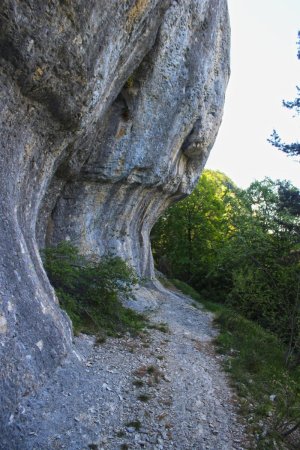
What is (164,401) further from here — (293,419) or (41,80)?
(41,80)

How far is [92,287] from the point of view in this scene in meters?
11.2

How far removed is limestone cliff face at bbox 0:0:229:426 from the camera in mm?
6711

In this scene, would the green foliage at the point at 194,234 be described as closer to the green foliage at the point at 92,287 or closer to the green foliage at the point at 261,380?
the green foliage at the point at 261,380

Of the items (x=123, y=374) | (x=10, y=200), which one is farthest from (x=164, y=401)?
(x=10, y=200)

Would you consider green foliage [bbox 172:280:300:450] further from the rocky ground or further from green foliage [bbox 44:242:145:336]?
green foliage [bbox 44:242:145:336]

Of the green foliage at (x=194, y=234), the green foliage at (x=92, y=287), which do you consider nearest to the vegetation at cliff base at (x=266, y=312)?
the green foliage at (x=92, y=287)

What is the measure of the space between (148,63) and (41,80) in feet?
23.9

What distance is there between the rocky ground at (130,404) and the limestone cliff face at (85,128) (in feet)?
1.43

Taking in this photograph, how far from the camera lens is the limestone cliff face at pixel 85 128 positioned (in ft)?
22.0

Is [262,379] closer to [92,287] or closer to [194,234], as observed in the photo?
[92,287]

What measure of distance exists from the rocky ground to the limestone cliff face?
17.2 inches

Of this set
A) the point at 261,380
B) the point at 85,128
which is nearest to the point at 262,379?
the point at 261,380

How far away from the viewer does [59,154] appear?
10.2 m

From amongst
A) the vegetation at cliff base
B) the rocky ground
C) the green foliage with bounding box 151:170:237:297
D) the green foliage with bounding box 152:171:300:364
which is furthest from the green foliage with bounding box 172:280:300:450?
the green foliage with bounding box 151:170:237:297
